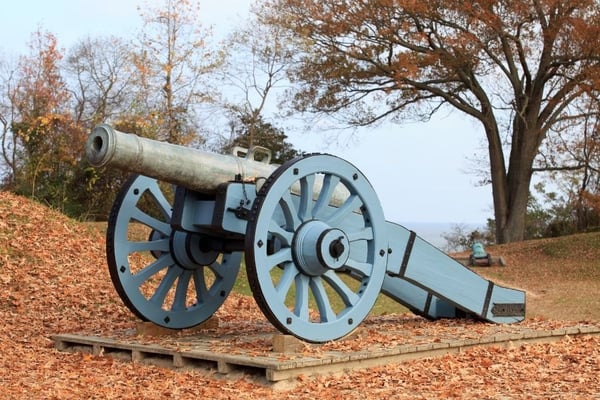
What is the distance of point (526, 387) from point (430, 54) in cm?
1822

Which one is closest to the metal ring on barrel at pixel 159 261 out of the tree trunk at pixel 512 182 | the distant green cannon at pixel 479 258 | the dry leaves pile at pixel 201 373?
the dry leaves pile at pixel 201 373

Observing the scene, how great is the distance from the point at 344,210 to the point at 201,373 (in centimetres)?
187

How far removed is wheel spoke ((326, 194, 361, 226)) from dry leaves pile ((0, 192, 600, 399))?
1.32 m

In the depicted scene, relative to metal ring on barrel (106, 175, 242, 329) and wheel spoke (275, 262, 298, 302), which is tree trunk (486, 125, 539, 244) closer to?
metal ring on barrel (106, 175, 242, 329)

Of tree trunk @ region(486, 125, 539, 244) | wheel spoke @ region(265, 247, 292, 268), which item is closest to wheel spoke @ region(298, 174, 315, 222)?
wheel spoke @ region(265, 247, 292, 268)

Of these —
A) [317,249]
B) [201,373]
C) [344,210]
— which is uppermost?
[344,210]

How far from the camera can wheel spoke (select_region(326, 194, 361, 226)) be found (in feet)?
24.7

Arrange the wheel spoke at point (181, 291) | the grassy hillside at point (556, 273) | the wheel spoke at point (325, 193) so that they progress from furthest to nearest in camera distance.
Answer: the grassy hillside at point (556, 273) → the wheel spoke at point (181, 291) → the wheel spoke at point (325, 193)

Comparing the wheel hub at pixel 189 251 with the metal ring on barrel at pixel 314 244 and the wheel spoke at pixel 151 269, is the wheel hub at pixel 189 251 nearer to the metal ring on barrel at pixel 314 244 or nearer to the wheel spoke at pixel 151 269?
the wheel spoke at pixel 151 269

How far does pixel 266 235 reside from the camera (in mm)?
6840

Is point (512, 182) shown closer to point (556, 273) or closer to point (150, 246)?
point (556, 273)

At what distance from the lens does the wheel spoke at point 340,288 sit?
290 inches

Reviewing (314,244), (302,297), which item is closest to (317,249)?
(314,244)

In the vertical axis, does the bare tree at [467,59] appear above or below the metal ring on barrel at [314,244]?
above
